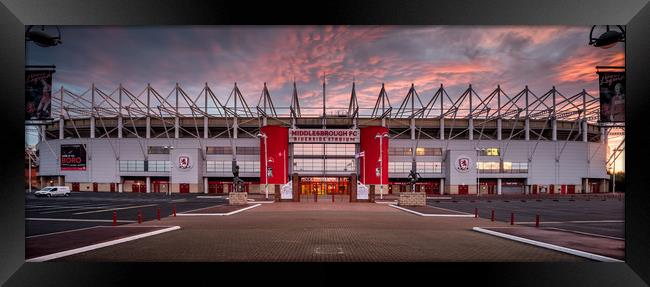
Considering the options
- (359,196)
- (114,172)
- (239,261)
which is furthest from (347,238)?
(114,172)

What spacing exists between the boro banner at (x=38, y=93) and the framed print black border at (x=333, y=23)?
334 centimetres

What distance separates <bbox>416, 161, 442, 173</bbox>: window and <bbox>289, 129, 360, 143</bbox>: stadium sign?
1430 cm

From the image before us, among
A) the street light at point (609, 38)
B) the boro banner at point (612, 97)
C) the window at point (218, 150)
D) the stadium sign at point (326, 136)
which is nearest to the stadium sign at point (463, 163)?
the stadium sign at point (326, 136)

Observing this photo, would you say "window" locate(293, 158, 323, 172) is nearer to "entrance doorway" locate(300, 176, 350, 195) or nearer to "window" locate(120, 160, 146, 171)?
"entrance doorway" locate(300, 176, 350, 195)

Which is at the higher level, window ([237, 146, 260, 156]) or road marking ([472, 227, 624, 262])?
window ([237, 146, 260, 156])

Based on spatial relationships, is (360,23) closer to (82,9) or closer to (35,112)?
(82,9)

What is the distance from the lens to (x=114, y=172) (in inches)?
2420

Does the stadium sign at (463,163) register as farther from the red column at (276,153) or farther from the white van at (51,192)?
the white van at (51,192)

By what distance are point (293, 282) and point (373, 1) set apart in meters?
7.87

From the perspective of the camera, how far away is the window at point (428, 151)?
200 ft

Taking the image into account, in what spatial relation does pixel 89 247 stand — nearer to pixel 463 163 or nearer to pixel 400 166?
pixel 400 166

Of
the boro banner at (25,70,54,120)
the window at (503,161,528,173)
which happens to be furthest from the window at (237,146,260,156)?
the boro banner at (25,70,54,120)

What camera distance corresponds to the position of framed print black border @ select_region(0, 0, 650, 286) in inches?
355

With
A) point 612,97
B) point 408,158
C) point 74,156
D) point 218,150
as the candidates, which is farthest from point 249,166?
point 612,97
